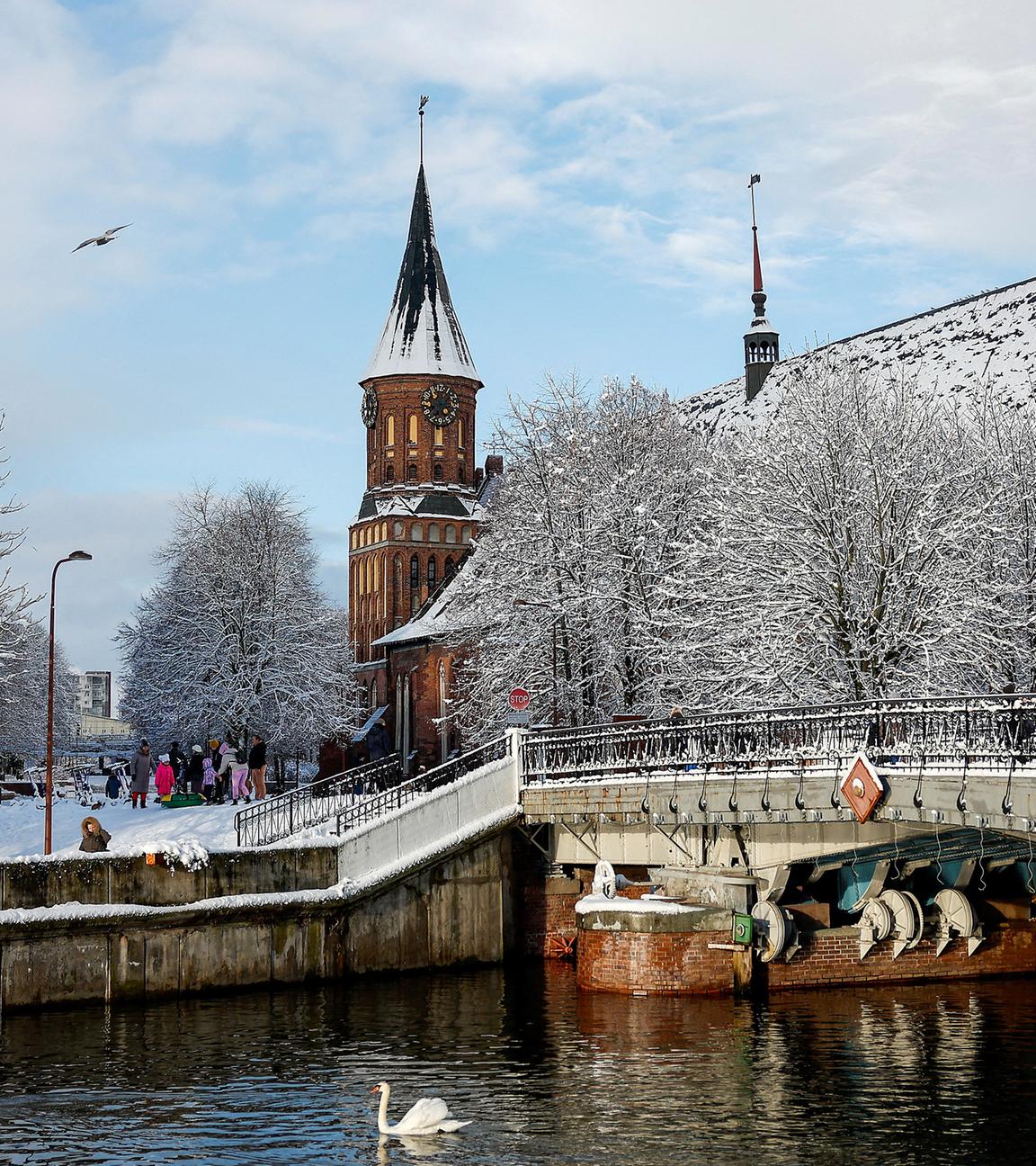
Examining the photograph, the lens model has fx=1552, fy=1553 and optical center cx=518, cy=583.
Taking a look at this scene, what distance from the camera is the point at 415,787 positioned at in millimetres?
33781

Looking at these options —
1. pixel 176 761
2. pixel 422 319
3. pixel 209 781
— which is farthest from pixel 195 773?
pixel 422 319

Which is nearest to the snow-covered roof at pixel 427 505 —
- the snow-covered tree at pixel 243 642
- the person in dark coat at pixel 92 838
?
the snow-covered tree at pixel 243 642

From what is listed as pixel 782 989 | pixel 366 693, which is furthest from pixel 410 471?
pixel 782 989

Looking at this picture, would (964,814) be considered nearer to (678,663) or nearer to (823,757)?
(823,757)

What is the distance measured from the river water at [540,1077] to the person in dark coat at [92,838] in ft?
12.4

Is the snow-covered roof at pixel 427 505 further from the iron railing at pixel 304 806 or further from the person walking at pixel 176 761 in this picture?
the iron railing at pixel 304 806

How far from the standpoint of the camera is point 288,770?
78.3 metres

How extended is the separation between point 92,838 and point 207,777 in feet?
52.7

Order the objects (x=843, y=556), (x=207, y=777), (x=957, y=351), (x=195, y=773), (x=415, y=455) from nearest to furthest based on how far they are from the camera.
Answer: (x=843, y=556) < (x=195, y=773) < (x=207, y=777) < (x=957, y=351) < (x=415, y=455)

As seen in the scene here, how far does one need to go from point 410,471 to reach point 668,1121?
230ft

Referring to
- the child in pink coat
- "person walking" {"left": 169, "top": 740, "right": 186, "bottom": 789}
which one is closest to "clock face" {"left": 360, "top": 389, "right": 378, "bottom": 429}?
"person walking" {"left": 169, "top": 740, "right": 186, "bottom": 789}

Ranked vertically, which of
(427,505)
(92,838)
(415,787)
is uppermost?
(427,505)

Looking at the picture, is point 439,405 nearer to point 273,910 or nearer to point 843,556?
point 843,556

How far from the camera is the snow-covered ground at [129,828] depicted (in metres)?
31.9
